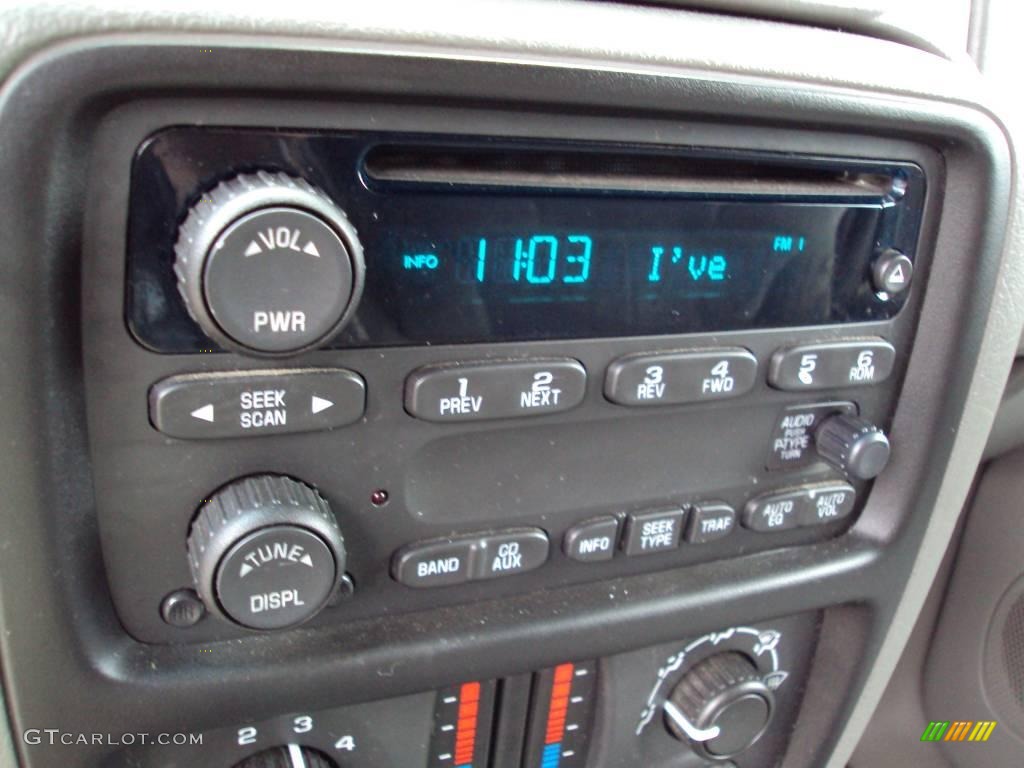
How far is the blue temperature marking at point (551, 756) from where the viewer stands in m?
0.71

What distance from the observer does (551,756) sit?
0.72 meters

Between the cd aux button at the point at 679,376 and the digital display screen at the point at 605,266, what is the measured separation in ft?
0.06

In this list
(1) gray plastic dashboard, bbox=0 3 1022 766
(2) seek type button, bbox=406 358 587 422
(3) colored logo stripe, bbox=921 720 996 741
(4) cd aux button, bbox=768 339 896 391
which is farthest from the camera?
(3) colored logo stripe, bbox=921 720 996 741

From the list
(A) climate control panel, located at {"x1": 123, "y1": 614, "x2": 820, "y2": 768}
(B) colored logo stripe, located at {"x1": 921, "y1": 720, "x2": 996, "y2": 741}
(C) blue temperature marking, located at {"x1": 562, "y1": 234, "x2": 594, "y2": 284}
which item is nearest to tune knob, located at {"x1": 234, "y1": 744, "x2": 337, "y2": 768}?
(A) climate control panel, located at {"x1": 123, "y1": 614, "x2": 820, "y2": 768}

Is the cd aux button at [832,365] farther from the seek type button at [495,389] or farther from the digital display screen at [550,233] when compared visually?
the seek type button at [495,389]

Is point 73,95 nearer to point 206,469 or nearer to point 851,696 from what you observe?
point 206,469

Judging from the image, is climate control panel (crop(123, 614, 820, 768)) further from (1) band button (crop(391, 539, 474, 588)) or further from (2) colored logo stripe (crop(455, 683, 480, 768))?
(1) band button (crop(391, 539, 474, 588))

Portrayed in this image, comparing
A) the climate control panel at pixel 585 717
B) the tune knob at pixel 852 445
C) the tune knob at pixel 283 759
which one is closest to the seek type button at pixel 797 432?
the tune knob at pixel 852 445

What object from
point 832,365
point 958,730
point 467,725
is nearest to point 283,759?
point 467,725

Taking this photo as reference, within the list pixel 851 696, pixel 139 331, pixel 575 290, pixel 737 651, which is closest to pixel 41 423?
pixel 139 331

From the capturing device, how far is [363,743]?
633 mm

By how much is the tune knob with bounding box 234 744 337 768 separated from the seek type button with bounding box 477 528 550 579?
0.17 meters

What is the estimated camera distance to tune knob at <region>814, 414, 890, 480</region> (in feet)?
2.08

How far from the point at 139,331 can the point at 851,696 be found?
0.65 m
